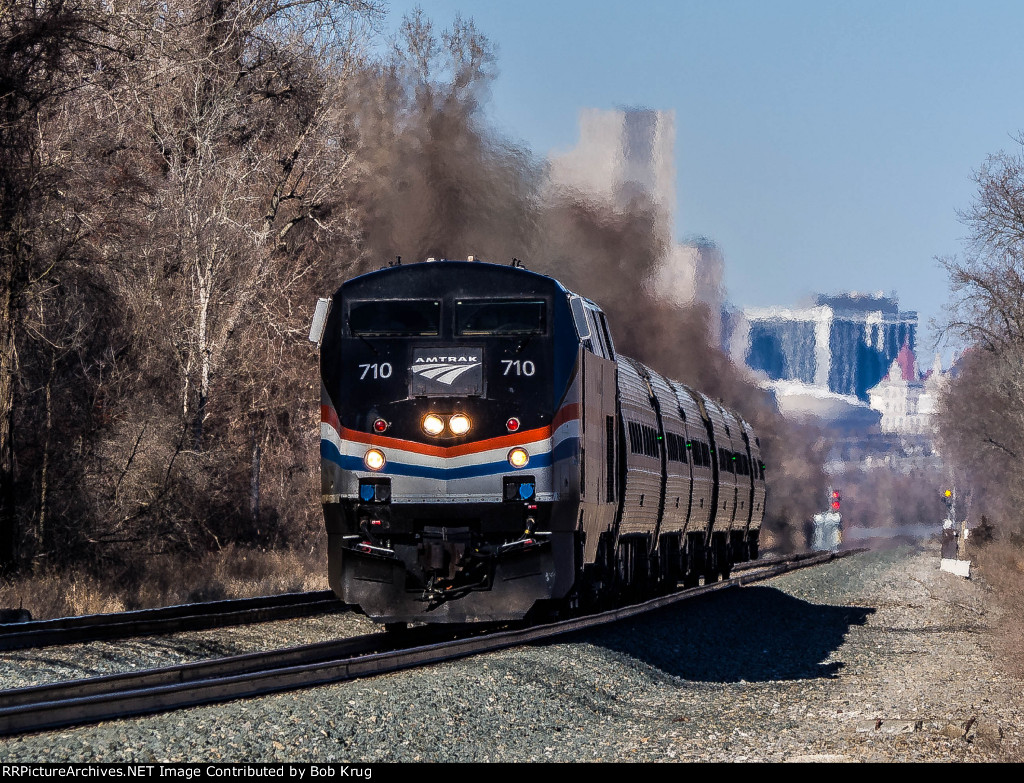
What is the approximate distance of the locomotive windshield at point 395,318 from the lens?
45.8 ft

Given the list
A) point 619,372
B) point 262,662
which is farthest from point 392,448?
point 619,372

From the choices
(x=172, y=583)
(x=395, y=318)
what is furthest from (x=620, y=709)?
(x=172, y=583)

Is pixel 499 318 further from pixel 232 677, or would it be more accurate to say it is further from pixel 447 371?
pixel 232 677

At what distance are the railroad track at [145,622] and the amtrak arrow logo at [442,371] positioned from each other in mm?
3723

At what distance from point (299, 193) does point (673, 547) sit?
15.9 metres

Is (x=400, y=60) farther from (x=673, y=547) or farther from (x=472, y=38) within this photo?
(x=673, y=547)

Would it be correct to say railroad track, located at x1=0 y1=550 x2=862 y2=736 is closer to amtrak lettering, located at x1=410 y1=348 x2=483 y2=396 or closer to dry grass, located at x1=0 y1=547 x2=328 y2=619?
amtrak lettering, located at x1=410 y1=348 x2=483 y2=396

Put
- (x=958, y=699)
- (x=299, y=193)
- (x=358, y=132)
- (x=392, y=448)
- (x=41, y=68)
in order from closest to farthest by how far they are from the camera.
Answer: (x=958, y=699), (x=392, y=448), (x=41, y=68), (x=299, y=193), (x=358, y=132)

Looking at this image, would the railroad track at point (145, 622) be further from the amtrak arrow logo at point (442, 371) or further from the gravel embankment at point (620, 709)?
the amtrak arrow logo at point (442, 371)

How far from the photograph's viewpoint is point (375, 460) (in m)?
13.6

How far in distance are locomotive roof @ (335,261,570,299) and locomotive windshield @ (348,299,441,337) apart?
110mm

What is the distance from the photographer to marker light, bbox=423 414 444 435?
1342 centimetres

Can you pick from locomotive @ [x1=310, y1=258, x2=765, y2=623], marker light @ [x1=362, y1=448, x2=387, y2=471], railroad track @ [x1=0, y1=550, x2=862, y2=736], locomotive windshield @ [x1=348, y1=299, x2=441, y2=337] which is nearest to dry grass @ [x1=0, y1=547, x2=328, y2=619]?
railroad track @ [x1=0, y1=550, x2=862, y2=736]
